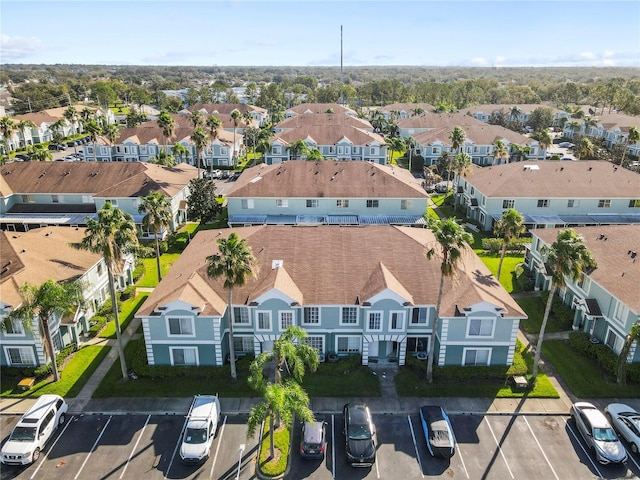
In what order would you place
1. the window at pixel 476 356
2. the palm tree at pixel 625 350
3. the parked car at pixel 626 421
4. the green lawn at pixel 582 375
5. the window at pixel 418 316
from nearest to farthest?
1. the parked car at pixel 626 421
2. the palm tree at pixel 625 350
3. the green lawn at pixel 582 375
4. the window at pixel 476 356
5. the window at pixel 418 316

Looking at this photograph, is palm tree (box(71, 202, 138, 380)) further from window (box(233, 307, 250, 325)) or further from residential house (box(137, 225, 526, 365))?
window (box(233, 307, 250, 325))

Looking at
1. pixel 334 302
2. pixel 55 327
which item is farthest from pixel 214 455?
pixel 55 327

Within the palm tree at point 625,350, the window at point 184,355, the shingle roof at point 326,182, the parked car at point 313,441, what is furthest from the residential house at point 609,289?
the window at point 184,355

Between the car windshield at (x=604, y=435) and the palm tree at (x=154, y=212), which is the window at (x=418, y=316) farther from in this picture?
the palm tree at (x=154, y=212)

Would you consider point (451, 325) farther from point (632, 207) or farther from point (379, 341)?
point (632, 207)

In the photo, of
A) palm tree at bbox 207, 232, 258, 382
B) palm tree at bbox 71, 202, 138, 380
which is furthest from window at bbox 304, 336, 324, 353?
palm tree at bbox 71, 202, 138, 380

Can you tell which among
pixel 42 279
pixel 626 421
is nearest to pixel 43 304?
pixel 42 279

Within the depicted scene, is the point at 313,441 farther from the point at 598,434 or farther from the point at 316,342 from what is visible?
the point at 598,434
